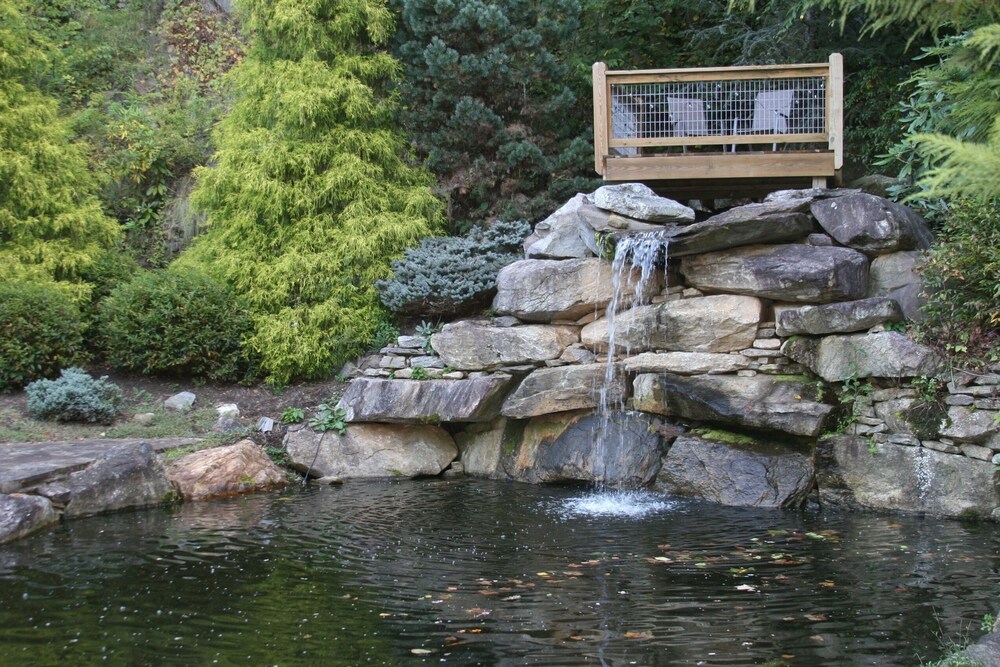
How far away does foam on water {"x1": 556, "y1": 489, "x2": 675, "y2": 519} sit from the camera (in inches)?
333

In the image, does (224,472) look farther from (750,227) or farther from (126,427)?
(750,227)

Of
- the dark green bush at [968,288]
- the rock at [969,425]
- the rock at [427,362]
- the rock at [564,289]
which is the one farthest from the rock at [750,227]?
the rock at [427,362]

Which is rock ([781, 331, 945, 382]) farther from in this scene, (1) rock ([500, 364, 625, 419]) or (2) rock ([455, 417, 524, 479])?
(2) rock ([455, 417, 524, 479])

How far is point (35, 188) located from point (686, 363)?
920 centimetres

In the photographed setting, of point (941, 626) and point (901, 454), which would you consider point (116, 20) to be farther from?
point (941, 626)

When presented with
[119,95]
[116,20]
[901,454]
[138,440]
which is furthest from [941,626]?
[116,20]

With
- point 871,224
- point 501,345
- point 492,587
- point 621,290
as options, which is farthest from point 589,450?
point 492,587

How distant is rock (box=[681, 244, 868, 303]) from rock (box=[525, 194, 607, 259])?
158 cm

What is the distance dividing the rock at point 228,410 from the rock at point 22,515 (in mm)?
2917

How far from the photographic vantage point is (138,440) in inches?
389

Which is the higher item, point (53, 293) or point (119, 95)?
point (119, 95)

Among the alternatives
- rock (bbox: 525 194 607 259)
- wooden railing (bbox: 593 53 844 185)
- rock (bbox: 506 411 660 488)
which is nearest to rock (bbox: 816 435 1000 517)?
rock (bbox: 506 411 660 488)

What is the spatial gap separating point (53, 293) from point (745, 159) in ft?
29.3

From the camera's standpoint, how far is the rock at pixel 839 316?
8.71 metres
